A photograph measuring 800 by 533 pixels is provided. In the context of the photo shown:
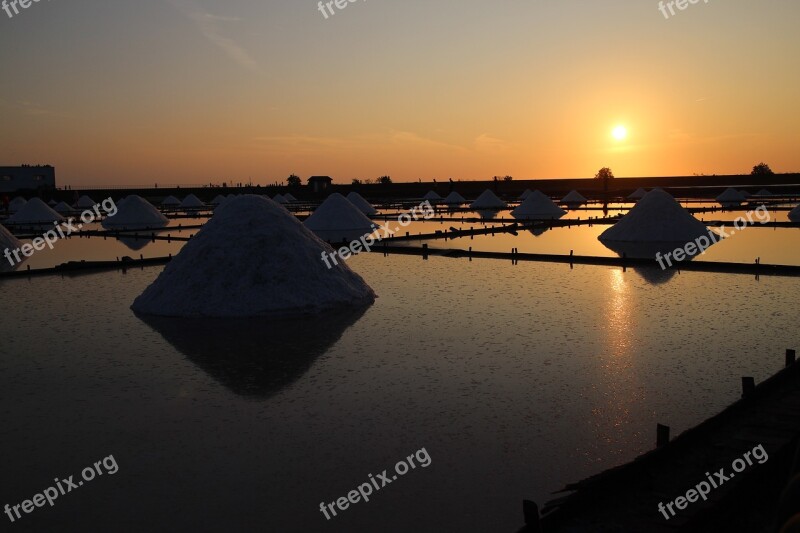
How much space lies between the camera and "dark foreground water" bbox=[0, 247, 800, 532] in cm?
457

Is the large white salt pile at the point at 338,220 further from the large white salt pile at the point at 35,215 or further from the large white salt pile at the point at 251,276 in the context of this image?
the large white salt pile at the point at 35,215

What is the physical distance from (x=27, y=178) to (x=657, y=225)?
2974 inches

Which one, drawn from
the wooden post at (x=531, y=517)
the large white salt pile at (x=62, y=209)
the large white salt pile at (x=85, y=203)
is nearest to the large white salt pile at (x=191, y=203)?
the large white salt pile at (x=62, y=209)

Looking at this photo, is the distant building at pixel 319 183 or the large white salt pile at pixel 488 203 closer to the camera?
the large white salt pile at pixel 488 203

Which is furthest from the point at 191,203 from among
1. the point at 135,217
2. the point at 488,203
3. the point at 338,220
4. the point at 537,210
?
the point at 537,210

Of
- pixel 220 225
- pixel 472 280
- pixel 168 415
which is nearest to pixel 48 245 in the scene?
pixel 220 225

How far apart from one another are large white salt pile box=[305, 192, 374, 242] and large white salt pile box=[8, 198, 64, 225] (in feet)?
59.0

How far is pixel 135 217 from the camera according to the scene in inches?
1426

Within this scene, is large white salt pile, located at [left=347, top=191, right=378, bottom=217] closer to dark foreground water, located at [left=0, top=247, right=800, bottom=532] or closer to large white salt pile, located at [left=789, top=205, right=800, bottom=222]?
large white salt pile, located at [left=789, top=205, right=800, bottom=222]

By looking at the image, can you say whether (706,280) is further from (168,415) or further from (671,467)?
(168,415)

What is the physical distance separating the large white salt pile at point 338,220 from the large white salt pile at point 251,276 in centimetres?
1590

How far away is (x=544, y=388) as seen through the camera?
6.95 metres

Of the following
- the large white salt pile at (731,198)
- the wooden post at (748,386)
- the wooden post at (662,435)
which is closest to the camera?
the wooden post at (662,435)

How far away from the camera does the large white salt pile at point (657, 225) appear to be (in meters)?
22.2
